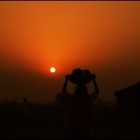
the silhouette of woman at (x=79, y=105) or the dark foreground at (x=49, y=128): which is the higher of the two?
the silhouette of woman at (x=79, y=105)

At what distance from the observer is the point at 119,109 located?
1591 inches

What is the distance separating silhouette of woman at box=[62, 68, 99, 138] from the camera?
1218cm

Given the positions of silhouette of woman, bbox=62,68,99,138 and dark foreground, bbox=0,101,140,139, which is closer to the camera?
silhouette of woman, bbox=62,68,99,138

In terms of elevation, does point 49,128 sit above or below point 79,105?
below

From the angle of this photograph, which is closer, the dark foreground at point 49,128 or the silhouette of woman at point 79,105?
the silhouette of woman at point 79,105

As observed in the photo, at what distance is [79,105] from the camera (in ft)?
40.0

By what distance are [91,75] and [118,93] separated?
28186 mm

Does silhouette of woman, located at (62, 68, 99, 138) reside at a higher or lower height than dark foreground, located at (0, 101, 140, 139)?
higher

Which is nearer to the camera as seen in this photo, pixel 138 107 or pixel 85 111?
pixel 85 111

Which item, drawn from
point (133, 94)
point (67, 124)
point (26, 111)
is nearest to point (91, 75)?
point (67, 124)

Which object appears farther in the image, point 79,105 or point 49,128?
point 49,128

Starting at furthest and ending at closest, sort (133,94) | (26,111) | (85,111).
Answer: (133,94) < (26,111) < (85,111)

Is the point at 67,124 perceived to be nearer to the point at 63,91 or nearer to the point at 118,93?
the point at 63,91

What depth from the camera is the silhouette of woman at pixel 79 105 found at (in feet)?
40.0
